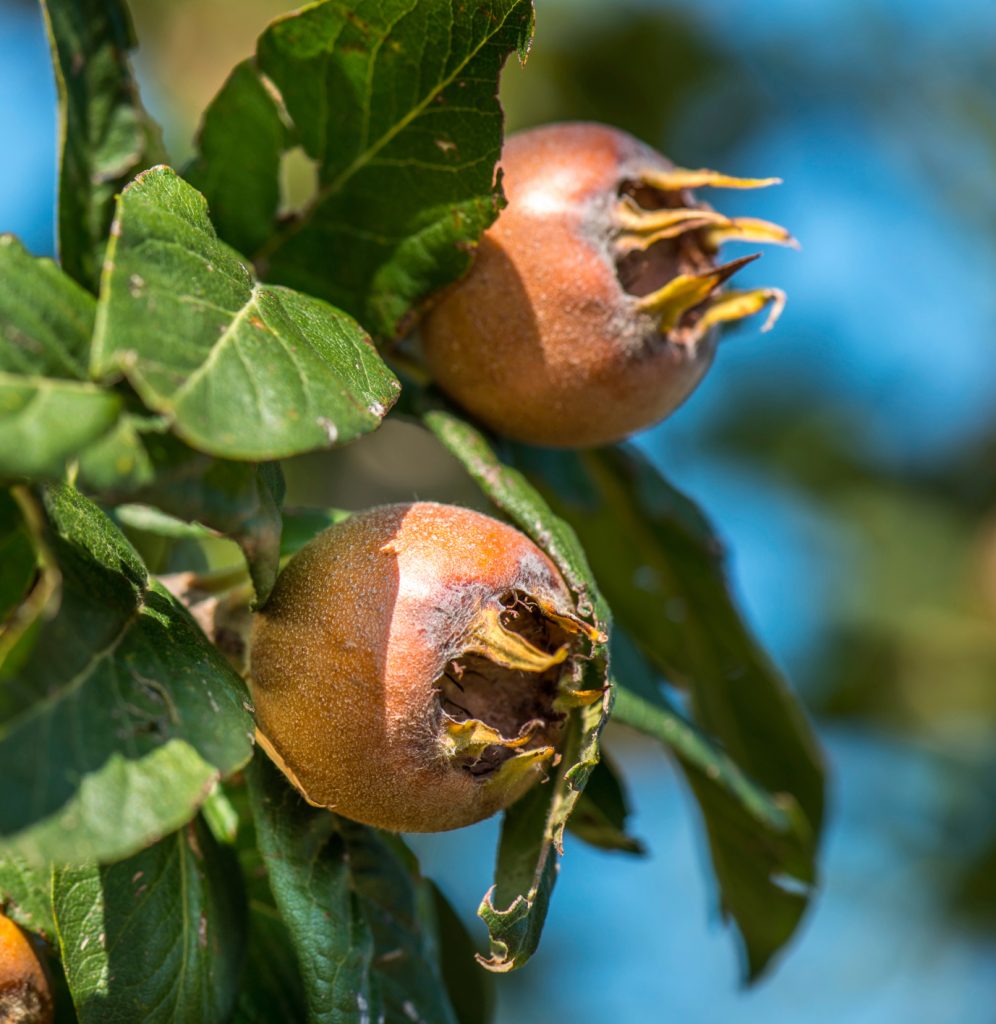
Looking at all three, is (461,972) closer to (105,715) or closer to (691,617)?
(691,617)

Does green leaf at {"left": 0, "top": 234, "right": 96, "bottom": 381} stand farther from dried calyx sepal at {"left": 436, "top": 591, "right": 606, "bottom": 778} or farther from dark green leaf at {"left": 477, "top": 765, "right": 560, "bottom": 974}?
dark green leaf at {"left": 477, "top": 765, "right": 560, "bottom": 974}

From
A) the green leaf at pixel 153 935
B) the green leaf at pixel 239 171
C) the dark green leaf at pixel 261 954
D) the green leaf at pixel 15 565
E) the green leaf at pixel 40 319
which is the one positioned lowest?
the dark green leaf at pixel 261 954

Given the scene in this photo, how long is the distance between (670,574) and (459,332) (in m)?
0.84

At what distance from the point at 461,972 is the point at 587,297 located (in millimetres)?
1308

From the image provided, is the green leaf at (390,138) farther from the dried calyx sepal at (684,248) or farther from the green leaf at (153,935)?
the green leaf at (153,935)

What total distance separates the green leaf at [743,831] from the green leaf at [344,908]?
44 centimetres

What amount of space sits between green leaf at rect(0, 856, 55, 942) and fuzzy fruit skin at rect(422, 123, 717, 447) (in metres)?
0.87

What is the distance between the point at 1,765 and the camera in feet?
3.74

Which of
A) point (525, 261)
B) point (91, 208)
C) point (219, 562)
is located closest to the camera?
point (525, 261)

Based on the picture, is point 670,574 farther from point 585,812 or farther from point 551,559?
point 551,559

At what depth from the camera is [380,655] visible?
1.44m

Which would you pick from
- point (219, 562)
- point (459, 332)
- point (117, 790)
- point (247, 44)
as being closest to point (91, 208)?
point (459, 332)

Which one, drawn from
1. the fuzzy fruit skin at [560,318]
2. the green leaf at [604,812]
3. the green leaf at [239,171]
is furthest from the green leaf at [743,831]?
the green leaf at [239,171]

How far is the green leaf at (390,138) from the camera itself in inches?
67.4
